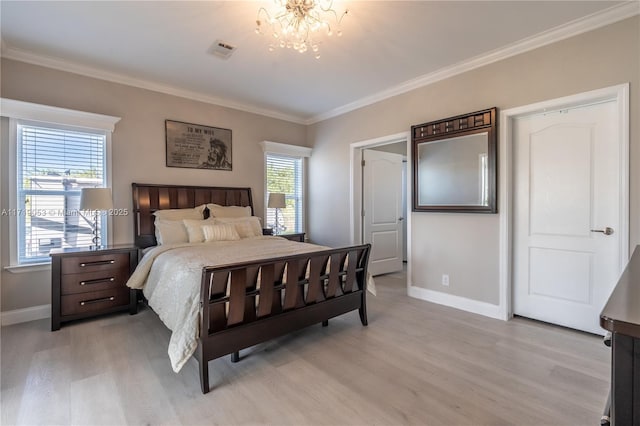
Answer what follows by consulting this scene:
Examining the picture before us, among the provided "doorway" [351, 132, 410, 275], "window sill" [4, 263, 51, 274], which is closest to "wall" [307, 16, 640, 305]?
"doorway" [351, 132, 410, 275]

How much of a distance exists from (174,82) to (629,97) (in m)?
4.59

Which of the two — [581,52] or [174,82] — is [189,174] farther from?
[581,52]

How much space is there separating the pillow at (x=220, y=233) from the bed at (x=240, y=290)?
0.12m

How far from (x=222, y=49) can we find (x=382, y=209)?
334cm

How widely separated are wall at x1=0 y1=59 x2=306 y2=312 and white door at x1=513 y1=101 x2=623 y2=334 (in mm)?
3590

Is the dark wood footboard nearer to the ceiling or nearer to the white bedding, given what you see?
the white bedding

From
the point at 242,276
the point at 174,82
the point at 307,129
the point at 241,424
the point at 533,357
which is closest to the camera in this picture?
the point at 241,424

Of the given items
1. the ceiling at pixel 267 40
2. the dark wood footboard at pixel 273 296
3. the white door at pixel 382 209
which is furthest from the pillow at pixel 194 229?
the white door at pixel 382 209

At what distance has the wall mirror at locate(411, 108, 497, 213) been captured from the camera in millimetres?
3219

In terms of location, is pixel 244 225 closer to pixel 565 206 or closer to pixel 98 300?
pixel 98 300

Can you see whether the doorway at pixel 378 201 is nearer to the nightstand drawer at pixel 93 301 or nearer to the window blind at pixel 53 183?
the nightstand drawer at pixel 93 301

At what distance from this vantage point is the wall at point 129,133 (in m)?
3.12

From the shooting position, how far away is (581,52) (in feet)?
8.72

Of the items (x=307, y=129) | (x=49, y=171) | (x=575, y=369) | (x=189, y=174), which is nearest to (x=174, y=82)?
(x=189, y=174)
